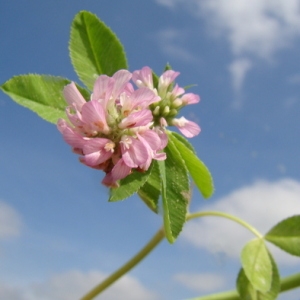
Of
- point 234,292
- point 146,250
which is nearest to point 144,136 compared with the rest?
point 146,250

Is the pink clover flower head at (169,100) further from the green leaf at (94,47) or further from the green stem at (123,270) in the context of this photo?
the green stem at (123,270)

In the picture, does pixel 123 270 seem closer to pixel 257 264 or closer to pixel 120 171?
pixel 257 264

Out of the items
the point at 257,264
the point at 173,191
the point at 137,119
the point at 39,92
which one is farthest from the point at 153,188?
the point at 257,264

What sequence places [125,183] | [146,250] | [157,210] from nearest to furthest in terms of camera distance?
[125,183] < [157,210] < [146,250]

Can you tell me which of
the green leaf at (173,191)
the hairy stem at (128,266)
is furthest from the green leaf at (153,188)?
the hairy stem at (128,266)

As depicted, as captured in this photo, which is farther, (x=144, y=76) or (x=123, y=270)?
(x=123, y=270)

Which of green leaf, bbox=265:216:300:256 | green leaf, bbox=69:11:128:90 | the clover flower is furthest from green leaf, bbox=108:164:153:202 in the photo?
green leaf, bbox=265:216:300:256

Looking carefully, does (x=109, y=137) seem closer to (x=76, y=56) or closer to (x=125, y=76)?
(x=125, y=76)
